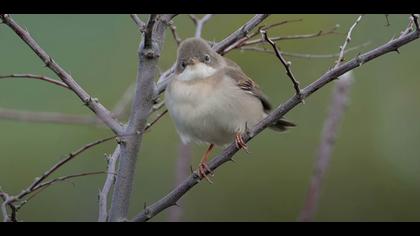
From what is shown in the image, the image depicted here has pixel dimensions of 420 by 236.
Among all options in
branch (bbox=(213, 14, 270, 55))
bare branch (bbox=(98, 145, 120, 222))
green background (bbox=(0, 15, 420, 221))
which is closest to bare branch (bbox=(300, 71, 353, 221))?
branch (bbox=(213, 14, 270, 55))

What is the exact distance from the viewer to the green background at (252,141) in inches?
190

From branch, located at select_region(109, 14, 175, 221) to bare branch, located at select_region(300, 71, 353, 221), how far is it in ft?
2.28

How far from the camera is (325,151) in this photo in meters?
2.86

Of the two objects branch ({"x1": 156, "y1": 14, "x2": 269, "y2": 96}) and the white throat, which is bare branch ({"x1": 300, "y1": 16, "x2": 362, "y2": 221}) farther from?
the white throat

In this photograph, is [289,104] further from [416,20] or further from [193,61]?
[193,61]

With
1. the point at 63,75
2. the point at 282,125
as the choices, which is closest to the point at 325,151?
the point at 63,75

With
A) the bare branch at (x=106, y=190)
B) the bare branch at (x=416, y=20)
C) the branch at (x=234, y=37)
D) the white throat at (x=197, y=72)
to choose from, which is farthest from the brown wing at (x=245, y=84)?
the bare branch at (x=416, y=20)

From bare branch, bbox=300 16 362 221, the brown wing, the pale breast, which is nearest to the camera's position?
bare branch, bbox=300 16 362 221

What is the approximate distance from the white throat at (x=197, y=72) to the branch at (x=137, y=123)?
3.02 feet

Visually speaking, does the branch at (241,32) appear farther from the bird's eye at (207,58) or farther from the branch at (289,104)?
the branch at (289,104)

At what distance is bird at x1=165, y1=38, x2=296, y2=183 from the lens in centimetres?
361

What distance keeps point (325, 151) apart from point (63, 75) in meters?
1.07
